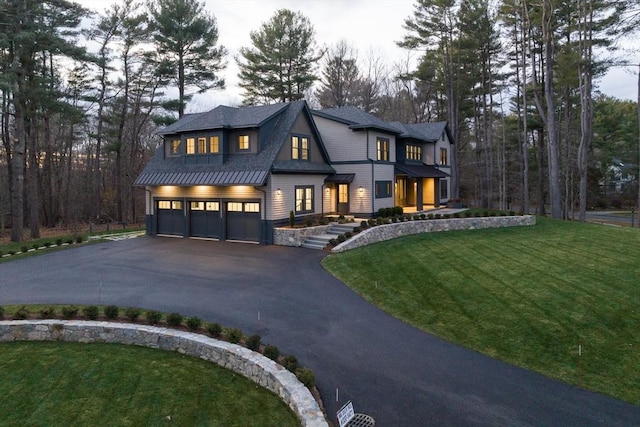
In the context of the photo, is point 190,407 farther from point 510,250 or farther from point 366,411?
point 510,250

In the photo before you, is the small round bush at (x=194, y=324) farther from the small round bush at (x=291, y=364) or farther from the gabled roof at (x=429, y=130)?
the gabled roof at (x=429, y=130)

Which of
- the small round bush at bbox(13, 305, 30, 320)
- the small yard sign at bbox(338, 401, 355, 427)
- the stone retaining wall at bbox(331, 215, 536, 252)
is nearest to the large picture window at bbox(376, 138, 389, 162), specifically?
the stone retaining wall at bbox(331, 215, 536, 252)

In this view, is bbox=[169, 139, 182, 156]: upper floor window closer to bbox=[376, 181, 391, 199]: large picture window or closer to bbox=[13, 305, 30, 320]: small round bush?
bbox=[376, 181, 391, 199]: large picture window

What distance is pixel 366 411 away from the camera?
573 centimetres

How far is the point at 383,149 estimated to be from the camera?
24406 millimetres

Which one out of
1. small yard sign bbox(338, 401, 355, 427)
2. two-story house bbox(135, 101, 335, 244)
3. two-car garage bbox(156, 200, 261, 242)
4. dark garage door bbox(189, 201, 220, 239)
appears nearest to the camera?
small yard sign bbox(338, 401, 355, 427)

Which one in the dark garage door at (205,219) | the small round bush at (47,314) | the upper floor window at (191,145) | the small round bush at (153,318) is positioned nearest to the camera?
the small round bush at (153,318)

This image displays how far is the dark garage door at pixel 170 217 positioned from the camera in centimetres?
2166

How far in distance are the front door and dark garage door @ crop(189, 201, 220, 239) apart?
7587 mm

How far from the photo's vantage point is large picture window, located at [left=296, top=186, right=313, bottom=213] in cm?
2044

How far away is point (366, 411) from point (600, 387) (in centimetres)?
421

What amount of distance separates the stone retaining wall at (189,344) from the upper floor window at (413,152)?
22.9 metres

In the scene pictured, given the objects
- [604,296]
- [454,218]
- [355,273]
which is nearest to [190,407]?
[355,273]

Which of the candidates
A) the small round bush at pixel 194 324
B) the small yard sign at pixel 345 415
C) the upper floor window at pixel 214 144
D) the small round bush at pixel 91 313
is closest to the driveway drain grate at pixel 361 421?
the small yard sign at pixel 345 415
